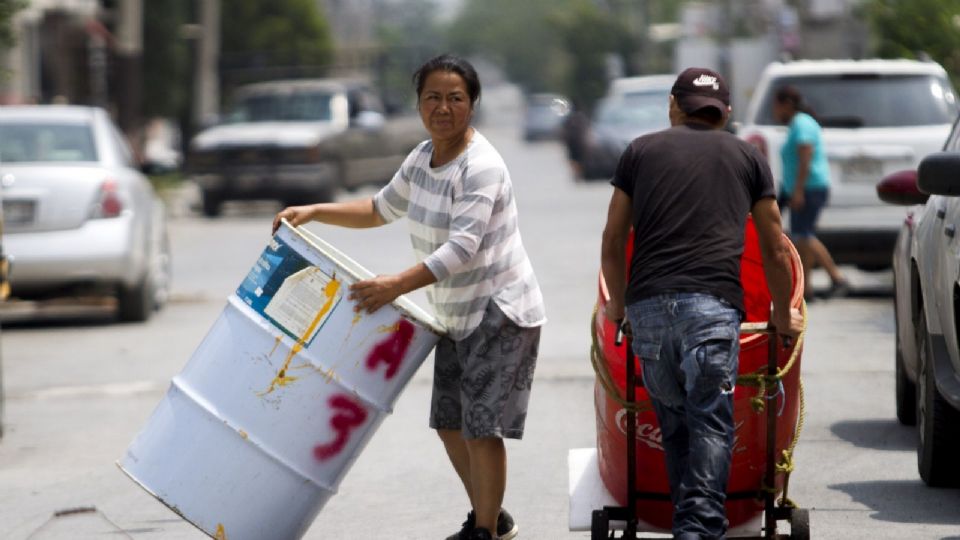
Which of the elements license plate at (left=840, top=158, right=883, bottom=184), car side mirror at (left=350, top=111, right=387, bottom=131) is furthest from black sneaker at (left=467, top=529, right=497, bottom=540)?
car side mirror at (left=350, top=111, right=387, bottom=131)

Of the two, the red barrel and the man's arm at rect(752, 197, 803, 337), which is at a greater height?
the man's arm at rect(752, 197, 803, 337)

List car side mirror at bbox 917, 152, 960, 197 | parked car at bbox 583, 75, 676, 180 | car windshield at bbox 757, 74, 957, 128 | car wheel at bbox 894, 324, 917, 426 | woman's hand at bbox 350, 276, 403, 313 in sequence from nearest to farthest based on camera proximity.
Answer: woman's hand at bbox 350, 276, 403, 313 < car side mirror at bbox 917, 152, 960, 197 < car wheel at bbox 894, 324, 917, 426 < car windshield at bbox 757, 74, 957, 128 < parked car at bbox 583, 75, 676, 180

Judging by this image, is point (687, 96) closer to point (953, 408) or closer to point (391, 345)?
point (391, 345)

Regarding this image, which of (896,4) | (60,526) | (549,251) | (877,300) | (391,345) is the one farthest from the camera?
(896,4)

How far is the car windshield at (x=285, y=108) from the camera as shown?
94.9ft

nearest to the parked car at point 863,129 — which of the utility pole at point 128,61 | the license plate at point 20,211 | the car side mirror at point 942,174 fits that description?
the license plate at point 20,211

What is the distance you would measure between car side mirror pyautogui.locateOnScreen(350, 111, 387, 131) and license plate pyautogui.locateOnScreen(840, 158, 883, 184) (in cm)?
1473

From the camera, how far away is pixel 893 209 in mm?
14734

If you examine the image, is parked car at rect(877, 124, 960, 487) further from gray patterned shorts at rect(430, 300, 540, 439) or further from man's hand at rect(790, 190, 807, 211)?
man's hand at rect(790, 190, 807, 211)

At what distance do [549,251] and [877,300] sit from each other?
17.7ft

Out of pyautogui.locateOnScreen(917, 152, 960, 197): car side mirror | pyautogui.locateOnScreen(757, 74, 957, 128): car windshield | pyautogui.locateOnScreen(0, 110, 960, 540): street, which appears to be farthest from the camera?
pyautogui.locateOnScreen(757, 74, 957, 128): car windshield

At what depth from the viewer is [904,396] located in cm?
934

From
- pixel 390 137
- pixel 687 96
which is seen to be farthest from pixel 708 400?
pixel 390 137

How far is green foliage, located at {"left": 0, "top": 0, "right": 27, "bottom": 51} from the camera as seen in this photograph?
1625 cm
